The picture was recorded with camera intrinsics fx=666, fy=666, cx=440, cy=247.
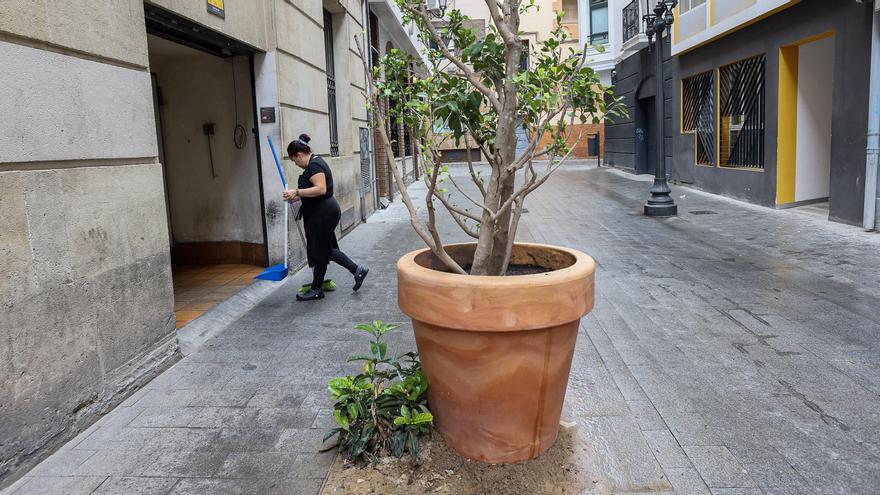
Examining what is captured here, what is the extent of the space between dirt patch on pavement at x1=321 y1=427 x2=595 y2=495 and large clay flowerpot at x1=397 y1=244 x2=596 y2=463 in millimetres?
60

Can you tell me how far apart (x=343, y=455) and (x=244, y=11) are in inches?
204

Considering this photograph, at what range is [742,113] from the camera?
45.9 feet

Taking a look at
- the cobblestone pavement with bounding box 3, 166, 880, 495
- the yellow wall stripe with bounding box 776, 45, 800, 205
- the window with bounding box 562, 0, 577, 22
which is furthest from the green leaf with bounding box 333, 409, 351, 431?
the window with bounding box 562, 0, 577, 22

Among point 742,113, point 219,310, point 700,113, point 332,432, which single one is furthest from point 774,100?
point 332,432

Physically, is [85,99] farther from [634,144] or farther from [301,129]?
[634,144]

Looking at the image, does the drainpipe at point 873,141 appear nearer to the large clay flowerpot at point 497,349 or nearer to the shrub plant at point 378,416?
the large clay flowerpot at point 497,349

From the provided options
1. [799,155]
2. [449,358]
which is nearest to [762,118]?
[799,155]

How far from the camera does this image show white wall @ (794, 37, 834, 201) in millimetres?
12062

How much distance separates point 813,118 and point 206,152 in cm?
1061

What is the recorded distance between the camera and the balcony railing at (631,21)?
20.4 metres

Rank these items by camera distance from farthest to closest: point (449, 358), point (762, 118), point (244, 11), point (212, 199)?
point (762, 118), point (212, 199), point (244, 11), point (449, 358)

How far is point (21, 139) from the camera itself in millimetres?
3229

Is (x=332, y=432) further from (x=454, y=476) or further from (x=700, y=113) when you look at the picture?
(x=700, y=113)

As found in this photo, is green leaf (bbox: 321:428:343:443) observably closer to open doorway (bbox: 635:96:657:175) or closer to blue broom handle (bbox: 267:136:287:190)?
blue broom handle (bbox: 267:136:287:190)
